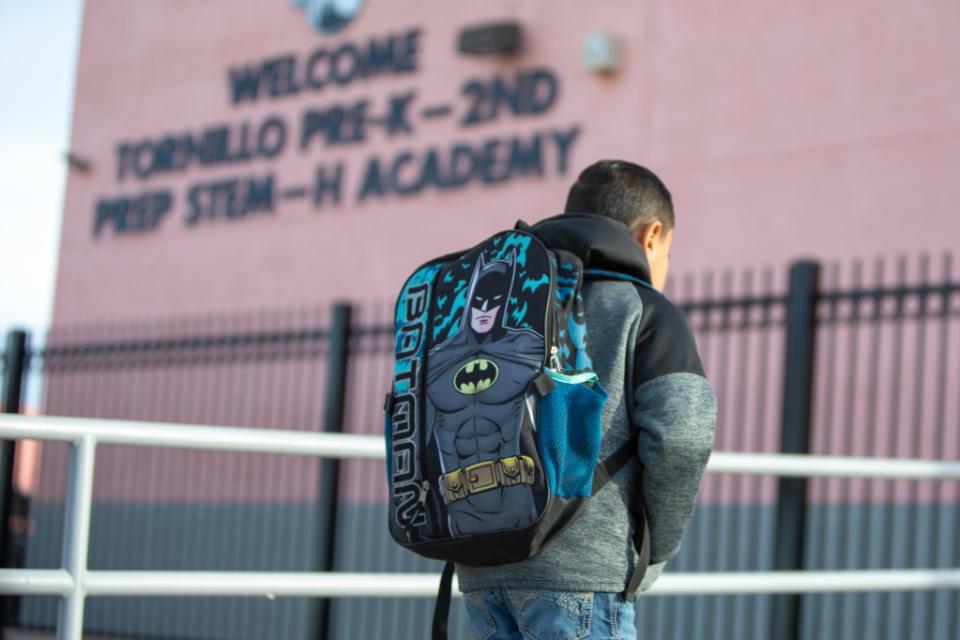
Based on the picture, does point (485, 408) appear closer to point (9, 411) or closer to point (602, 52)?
point (9, 411)

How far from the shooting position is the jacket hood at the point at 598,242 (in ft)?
8.01

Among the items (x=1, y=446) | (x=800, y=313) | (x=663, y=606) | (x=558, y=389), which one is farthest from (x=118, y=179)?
(x=558, y=389)

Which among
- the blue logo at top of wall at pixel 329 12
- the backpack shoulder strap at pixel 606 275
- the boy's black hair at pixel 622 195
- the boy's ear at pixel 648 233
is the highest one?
the blue logo at top of wall at pixel 329 12

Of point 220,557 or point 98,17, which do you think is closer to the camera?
point 220,557

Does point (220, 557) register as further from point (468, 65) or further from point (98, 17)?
point (98, 17)

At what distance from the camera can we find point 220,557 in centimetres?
1007

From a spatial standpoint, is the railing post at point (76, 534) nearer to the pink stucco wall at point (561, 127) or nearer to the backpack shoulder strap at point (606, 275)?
the backpack shoulder strap at point (606, 275)

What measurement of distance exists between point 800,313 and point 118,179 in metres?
8.41

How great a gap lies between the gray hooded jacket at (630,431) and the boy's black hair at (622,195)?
0.14 m

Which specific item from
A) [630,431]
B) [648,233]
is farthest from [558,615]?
[648,233]

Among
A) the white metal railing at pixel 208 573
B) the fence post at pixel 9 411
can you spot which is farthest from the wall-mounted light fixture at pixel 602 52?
the white metal railing at pixel 208 573

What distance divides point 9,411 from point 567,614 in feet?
22.0

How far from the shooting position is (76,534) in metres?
2.88

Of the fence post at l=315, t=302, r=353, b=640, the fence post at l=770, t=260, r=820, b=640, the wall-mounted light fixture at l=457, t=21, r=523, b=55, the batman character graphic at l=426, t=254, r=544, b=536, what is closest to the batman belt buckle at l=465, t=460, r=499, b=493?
the batman character graphic at l=426, t=254, r=544, b=536
